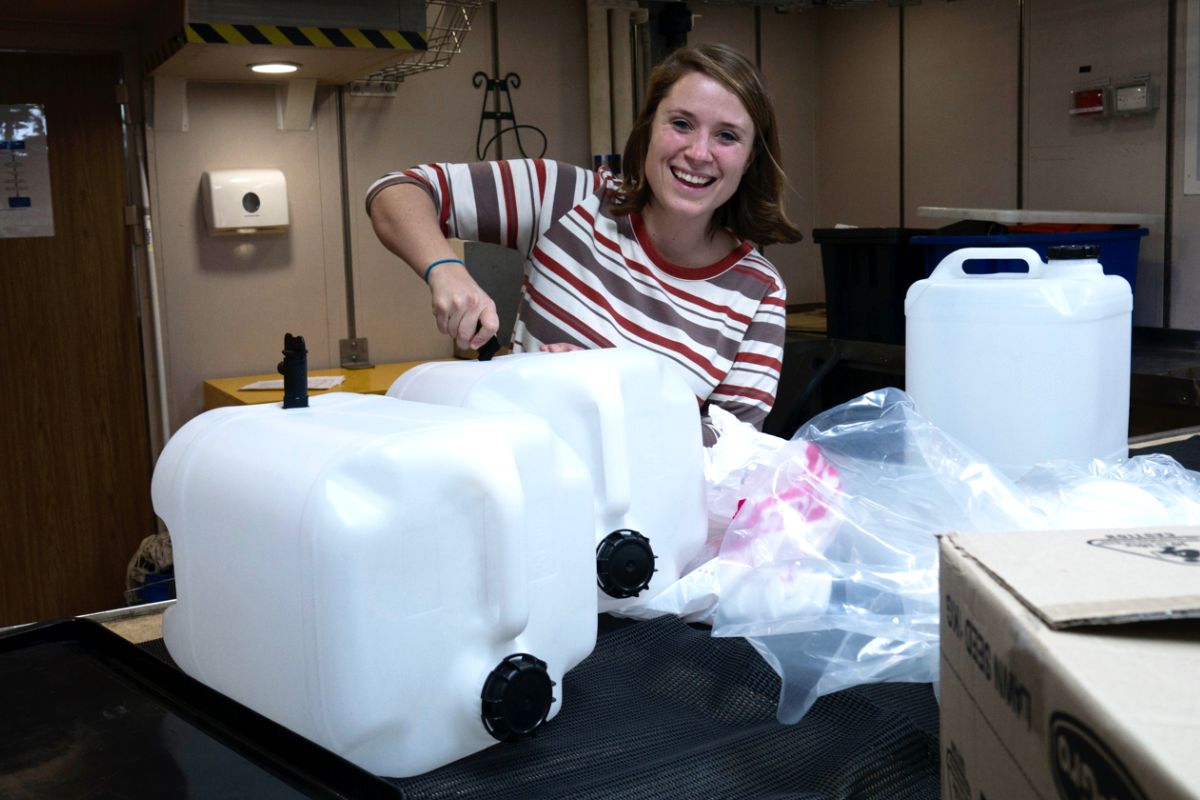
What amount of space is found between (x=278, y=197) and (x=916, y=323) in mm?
2295

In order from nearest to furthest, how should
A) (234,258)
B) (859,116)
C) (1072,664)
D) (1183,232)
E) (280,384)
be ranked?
(1072,664)
(280,384)
(1183,232)
(234,258)
(859,116)

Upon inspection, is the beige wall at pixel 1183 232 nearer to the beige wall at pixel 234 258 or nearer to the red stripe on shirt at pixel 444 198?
the red stripe on shirt at pixel 444 198

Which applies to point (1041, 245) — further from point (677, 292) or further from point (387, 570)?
point (387, 570)

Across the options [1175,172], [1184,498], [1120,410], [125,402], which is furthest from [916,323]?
[125,402]

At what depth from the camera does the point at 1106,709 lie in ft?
0.95

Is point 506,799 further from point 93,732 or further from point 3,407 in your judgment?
point 3,407

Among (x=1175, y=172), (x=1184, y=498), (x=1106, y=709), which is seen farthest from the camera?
(x=1175, y=172)

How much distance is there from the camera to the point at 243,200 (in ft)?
9.43

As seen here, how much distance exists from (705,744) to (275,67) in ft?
8.38

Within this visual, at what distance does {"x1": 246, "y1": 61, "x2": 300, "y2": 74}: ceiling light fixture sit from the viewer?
8.68ft

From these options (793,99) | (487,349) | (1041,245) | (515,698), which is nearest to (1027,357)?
(487,349)

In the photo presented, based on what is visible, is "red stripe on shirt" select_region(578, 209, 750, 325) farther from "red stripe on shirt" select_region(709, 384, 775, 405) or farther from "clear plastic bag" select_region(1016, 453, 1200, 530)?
"clear plastic bag" select_region(1016, 453, 1200, 530)

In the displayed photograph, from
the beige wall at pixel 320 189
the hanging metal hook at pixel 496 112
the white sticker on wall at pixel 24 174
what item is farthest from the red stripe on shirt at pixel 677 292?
the white sticker on wall at pixel 24 174

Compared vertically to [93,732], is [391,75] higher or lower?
higher
